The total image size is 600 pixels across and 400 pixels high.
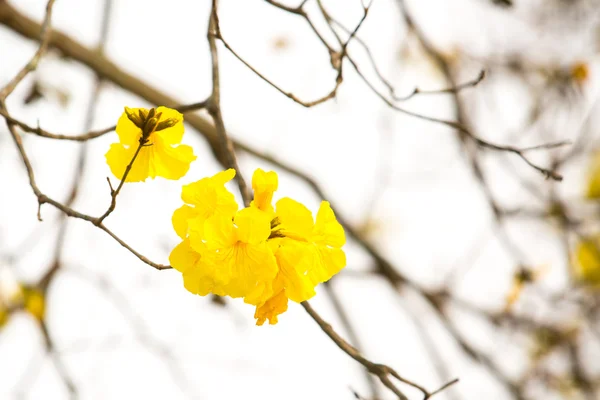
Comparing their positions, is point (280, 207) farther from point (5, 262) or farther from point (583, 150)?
point (583, 150)

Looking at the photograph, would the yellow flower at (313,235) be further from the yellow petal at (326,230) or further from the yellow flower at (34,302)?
the yellow flower at (34,302)

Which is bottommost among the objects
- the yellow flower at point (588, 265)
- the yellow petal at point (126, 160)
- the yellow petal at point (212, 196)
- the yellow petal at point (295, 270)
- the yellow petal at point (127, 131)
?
the yellow petal at point (295, 270)

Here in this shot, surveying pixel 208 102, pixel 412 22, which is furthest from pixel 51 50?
pixel 412 22

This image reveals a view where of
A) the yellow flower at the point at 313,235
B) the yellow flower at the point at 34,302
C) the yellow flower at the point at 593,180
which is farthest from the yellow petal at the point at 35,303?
the yellow flower at the point at 593,180

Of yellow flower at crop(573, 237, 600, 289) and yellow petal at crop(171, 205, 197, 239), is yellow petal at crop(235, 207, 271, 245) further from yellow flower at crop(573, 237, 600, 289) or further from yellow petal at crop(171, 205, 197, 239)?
yellow flower at crop(573, 237, 600, 289)

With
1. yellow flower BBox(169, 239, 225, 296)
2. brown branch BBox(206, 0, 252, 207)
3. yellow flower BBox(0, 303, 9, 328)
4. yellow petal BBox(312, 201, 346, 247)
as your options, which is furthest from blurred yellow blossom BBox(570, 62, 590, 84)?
yellow flower BBox(0, 303, 9, 328)
